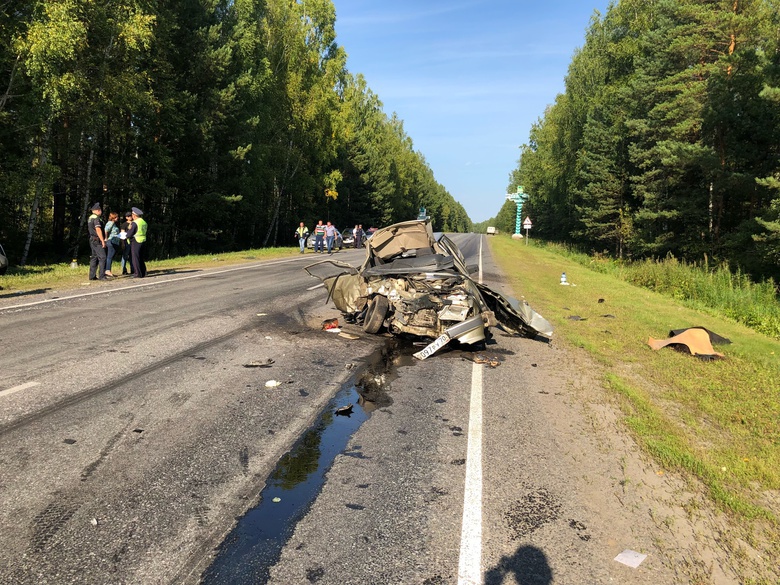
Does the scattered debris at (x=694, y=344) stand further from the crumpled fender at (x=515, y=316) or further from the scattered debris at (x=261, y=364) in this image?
the scattered debris at (x=261, y=364)

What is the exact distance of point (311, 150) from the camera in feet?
134

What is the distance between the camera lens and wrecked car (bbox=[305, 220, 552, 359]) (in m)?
7.54

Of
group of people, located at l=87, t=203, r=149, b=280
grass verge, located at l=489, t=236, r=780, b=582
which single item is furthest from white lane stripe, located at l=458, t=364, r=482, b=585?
group of people, located at l=87, t=203, r=149, b=280

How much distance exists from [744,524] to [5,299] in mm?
12073

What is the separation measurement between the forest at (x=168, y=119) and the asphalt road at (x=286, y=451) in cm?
1401

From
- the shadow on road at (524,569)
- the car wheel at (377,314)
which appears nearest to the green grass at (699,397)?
the shadow on road at (524,569)

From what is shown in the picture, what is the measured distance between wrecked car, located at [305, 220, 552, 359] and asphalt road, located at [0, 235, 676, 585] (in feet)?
1.86

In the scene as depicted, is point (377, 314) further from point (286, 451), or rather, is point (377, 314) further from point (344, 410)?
point (286, 451)

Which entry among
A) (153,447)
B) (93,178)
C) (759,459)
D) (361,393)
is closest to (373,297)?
(361,393)

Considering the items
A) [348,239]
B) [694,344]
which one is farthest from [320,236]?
[694,344]

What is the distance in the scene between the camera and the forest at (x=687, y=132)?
66.2ft

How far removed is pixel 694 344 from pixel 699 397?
2565 millimetres

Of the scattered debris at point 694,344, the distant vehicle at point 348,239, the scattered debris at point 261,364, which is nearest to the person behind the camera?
the scattered debris at point 261,364

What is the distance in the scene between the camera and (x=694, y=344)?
8.07m
